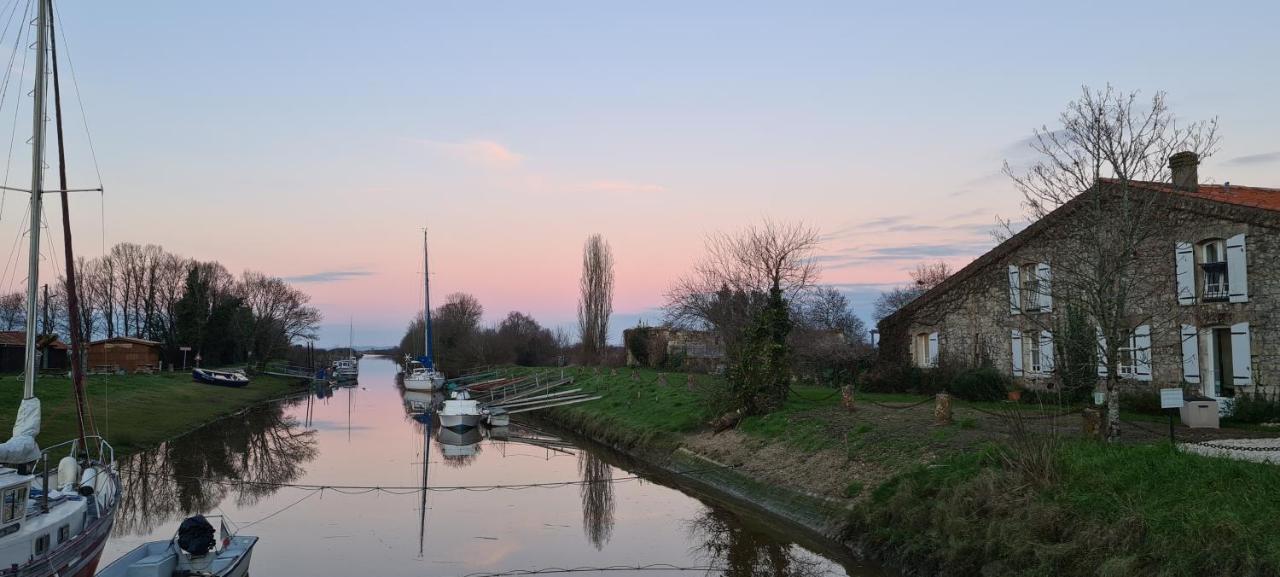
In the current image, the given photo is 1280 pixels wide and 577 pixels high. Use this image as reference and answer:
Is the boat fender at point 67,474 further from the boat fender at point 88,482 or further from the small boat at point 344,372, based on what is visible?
the small boat at point 344,372

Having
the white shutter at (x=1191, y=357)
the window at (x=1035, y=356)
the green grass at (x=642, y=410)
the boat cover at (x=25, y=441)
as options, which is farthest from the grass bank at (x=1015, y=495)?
the boat cover at (x=25, y=441)

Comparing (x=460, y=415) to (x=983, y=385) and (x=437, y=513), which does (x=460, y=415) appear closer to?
(x=437, y=513)

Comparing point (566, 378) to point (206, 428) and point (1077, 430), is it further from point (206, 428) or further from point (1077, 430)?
point (1077, 430)

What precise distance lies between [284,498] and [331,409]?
109 feet

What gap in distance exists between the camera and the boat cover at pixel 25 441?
1327 cm

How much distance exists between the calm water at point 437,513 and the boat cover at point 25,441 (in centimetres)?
276

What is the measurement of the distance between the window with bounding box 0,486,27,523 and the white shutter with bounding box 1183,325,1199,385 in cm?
2469

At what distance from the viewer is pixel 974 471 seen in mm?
14539

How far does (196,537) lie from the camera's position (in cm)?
1330

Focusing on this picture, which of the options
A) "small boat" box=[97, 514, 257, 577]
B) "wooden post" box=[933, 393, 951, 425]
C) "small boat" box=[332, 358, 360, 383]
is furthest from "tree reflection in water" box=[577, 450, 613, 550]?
"small boat" box=[332, 358, 360, 383]

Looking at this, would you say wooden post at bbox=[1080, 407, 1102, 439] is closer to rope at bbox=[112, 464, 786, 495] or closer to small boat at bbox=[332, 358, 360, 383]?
rope at bbox=[112, 464, 786, 495]

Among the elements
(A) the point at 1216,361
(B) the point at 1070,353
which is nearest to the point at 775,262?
(B) the point at 1070,353

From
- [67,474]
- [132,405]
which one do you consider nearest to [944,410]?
[67,474]

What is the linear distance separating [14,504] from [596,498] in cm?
1294
